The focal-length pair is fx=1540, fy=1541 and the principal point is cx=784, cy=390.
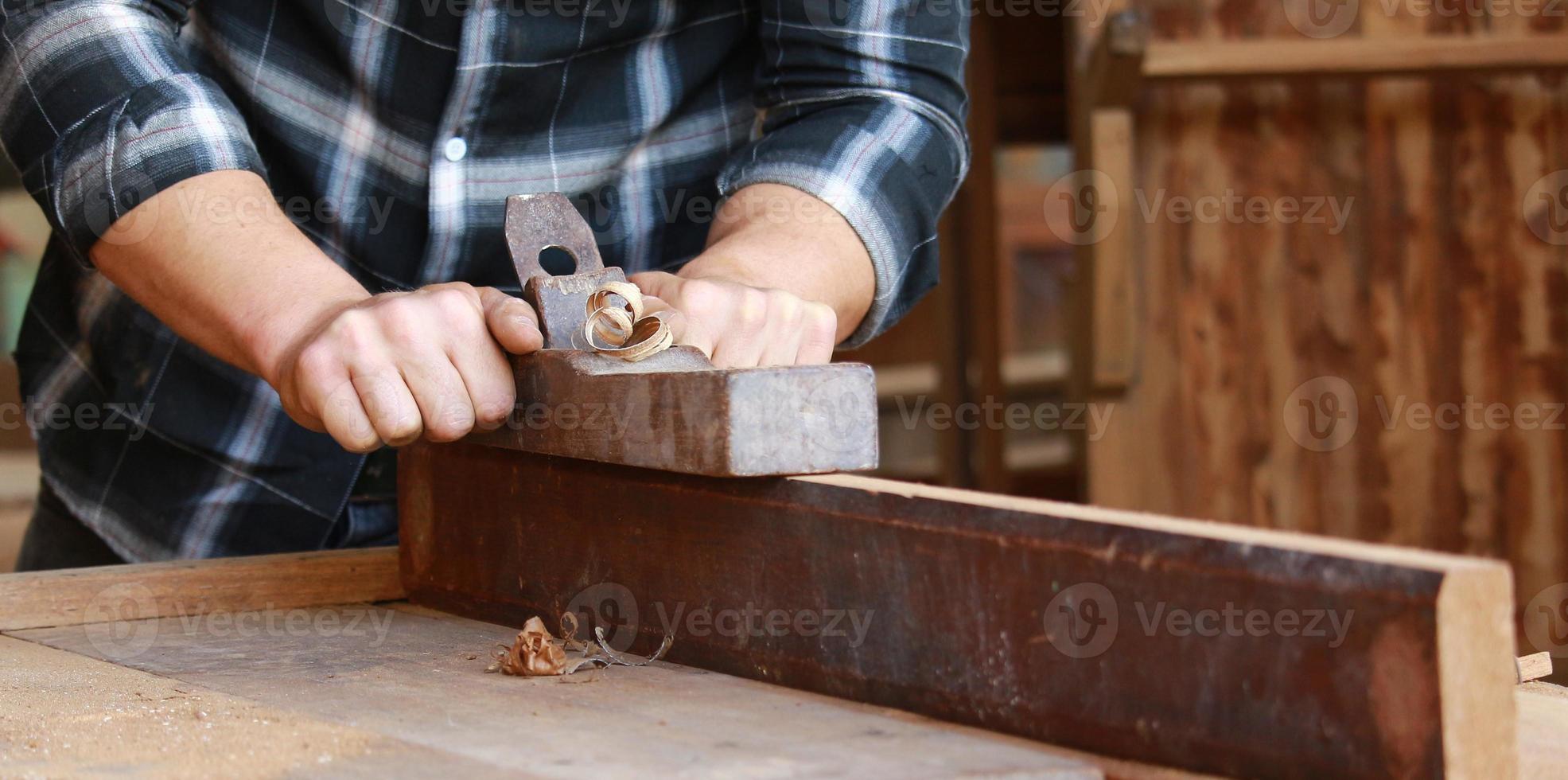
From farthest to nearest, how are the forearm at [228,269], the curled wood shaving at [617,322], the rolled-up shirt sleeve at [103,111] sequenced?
the rolled-up shirt sleeve at [103,111]
the forearm at [228,269]
the curled wood shaving at [617,322]

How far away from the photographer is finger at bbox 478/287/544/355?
122cm

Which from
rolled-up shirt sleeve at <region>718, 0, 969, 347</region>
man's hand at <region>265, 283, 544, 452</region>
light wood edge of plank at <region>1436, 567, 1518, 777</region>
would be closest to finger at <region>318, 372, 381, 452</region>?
man's hand at <region>265, 283, 544, 452</region>

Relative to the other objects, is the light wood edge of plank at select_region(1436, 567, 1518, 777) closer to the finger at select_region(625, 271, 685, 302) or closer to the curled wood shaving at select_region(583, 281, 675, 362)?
the curled wood shaving at select_region(583, 281, 675, 362)

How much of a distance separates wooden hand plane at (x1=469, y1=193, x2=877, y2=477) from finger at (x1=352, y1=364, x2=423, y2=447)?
91 mm

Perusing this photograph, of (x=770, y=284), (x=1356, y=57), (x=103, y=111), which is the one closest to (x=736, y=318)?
(x=770, y=284)

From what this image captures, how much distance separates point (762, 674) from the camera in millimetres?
1068

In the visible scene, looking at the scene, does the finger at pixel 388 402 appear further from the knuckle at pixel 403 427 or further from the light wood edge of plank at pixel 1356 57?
the light wood edge of plank at pixel 1356 57

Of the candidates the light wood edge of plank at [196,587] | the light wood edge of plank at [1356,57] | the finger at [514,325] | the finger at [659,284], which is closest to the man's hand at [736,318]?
the finger at [659,284]

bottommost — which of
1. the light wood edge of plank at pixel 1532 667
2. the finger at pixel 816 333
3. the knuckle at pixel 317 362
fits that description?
the light wood edge of plank at pixel 1532 667

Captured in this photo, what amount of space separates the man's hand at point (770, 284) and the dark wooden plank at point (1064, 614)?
7.3 inches

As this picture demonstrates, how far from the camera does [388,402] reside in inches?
47.4

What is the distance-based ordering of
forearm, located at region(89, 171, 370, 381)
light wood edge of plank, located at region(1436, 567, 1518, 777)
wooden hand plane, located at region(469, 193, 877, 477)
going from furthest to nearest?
forearm, located at region(89, 171, 370, 381), wooden hand plane, located at region(469, 193, 877, 477), light wood edge of plank, located at region(1436, 567, 1518, 777)

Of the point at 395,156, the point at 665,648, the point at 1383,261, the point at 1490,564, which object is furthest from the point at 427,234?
the point at 1383,261

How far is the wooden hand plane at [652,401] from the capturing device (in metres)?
1.02
